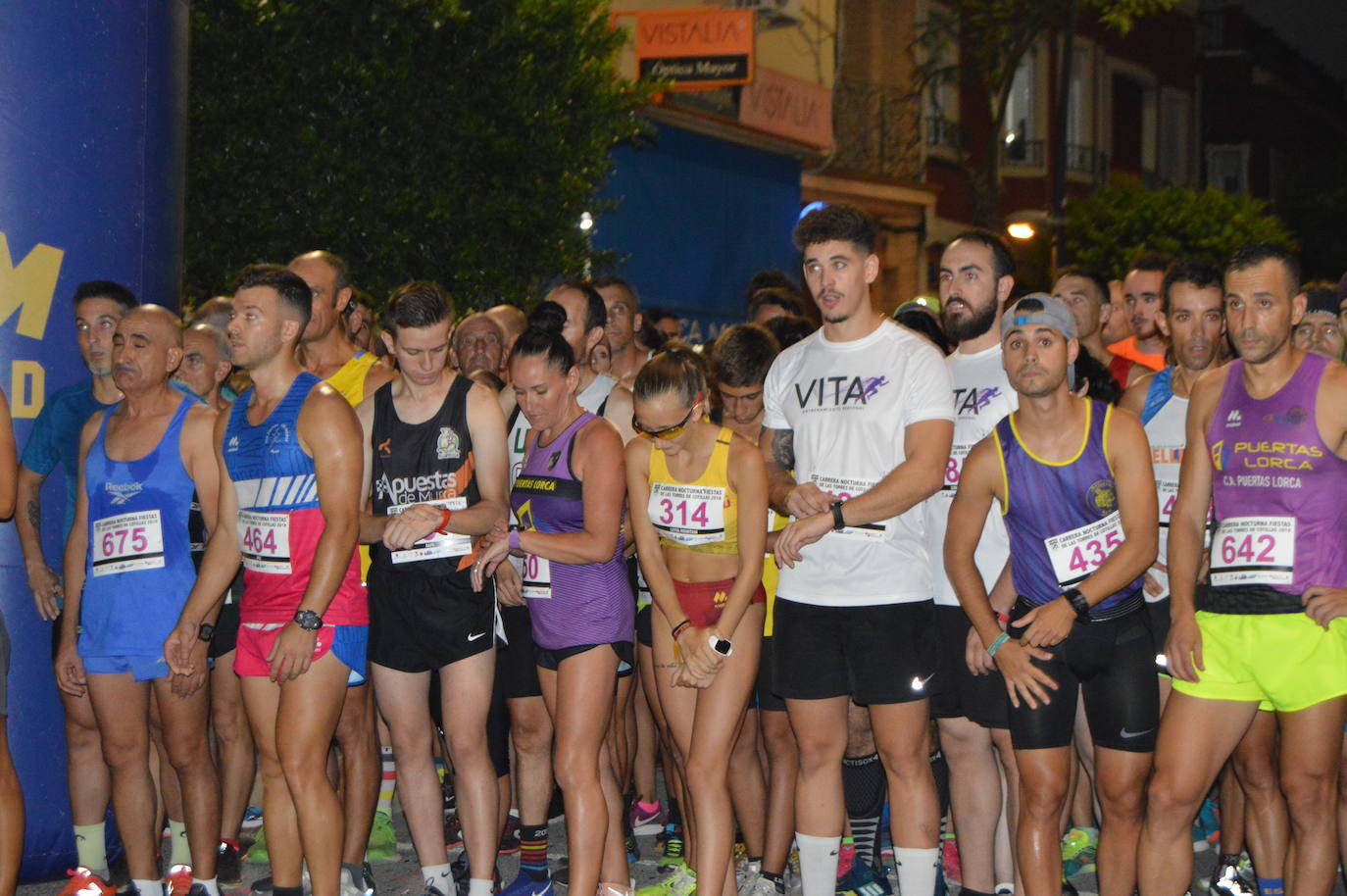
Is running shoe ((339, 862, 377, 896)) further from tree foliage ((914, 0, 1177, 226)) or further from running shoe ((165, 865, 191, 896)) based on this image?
tree foliage ((914, 0, 1177, 226))

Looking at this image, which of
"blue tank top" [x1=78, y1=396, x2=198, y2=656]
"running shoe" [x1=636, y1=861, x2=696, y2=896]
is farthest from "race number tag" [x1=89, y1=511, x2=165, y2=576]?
"running shoe" [x1=636, y1=861, x2=696, y2=896]

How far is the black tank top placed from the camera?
5.70m

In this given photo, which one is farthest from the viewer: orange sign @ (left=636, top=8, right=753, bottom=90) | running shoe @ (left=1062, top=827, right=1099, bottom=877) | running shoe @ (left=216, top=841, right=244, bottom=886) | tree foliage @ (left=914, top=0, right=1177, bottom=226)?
tree foliage @ (left=914, top=0, right=1177, bottom=226)

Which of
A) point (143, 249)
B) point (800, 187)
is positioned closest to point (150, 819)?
point (143, 249)

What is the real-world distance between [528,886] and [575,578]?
1285mm

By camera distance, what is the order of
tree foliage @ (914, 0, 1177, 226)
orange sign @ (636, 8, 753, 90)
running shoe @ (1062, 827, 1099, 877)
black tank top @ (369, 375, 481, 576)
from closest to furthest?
1. black tank top @ (369, 375, 481, 576)
2. running shoe @ (1062, 827, 1099, 877)
3. orange sign @ (636, 8, 753, 90)
4. tree foliage @ (914, 0, 1177, 226)

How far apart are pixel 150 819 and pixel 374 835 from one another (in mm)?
1297

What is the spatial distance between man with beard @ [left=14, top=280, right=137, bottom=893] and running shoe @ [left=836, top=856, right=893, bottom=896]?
2.91m

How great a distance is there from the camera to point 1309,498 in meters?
4.96

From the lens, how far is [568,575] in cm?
564

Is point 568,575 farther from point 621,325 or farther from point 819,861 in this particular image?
point 621,325

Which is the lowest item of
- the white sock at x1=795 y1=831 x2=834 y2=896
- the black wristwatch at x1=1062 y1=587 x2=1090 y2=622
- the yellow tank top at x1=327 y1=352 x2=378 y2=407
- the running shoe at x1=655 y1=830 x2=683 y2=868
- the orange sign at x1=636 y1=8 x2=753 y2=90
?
the running shoe at x1=655 y1=830 x2=683 y2=868

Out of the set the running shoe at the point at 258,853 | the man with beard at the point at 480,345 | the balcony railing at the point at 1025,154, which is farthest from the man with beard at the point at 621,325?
the balcony railing at the point at 1025,154

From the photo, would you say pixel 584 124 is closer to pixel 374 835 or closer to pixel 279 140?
pixel 279 140
